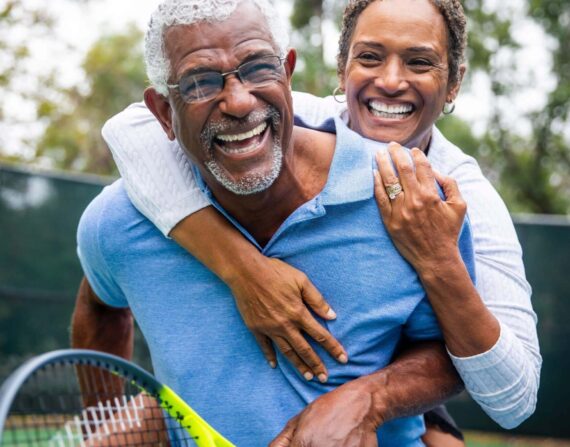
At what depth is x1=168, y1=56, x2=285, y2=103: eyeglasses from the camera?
2273mm

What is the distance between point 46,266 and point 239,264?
19.8ft

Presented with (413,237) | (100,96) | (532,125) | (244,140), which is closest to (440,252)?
(413,237)

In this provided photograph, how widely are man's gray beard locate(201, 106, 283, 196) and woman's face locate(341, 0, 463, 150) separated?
29.1 inches

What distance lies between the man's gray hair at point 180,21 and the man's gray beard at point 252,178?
0.25 m

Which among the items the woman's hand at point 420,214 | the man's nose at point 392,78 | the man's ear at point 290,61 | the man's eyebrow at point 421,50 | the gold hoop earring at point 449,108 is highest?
the man's ear at point 290,61

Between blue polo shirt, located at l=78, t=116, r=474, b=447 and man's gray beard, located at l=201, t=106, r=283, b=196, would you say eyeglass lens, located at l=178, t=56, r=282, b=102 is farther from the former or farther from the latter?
blue polo shirt, located at l=78, t=116, r=474, b=447

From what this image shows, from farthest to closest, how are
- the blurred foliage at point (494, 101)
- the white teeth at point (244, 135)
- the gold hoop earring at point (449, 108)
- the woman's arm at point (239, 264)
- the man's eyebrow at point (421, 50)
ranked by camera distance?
the blurred foliage at point (494, 101)
the gold hoop earring at point (449, 108)
the man's eyebrow at point (421, 50)
the woman's arm at point (239, 264)
the white teeth at point (244, 135)

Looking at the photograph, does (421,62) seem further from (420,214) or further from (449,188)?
(420,214)

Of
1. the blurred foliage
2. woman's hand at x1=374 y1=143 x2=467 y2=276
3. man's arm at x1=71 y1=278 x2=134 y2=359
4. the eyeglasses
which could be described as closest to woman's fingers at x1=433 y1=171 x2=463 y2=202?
woman's hand at x1=374 y1=143 x2=467 y2=276

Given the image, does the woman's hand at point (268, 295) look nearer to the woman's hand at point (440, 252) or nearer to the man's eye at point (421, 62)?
the woman's hand at point (440, 252)

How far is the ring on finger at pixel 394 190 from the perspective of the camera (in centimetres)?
238

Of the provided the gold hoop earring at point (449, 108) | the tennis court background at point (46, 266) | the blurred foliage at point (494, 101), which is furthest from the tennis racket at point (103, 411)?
the blurred foliage at point (494, 101)

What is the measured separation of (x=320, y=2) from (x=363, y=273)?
1430cm

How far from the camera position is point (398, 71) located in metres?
2.98
